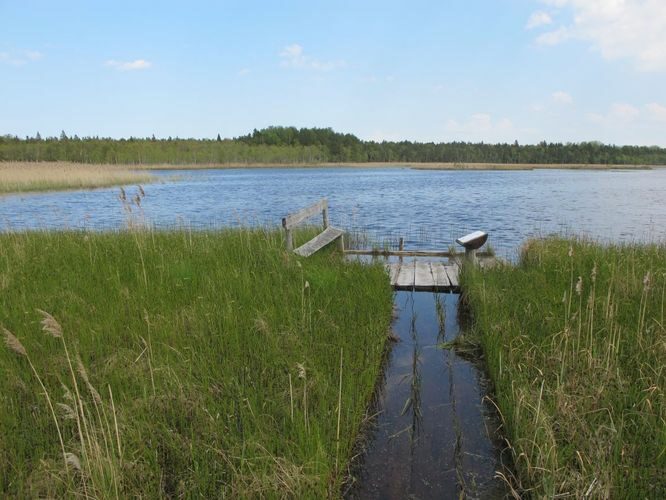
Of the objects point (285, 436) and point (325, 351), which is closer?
point (285, 436)

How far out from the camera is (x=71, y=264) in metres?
7.19

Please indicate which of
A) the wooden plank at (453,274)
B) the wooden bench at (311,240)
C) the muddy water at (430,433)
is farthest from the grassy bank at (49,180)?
the muddy water at (430,433)

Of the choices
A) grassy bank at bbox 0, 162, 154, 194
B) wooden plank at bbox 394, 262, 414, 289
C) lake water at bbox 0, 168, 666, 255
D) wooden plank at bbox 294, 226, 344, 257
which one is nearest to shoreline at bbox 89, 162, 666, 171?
grassy bank at bbox 0, 162, 154, 194

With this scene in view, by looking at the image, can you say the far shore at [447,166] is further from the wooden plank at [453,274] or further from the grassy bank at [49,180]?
the wooden plank at [453,274]

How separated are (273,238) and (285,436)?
6.41 meters

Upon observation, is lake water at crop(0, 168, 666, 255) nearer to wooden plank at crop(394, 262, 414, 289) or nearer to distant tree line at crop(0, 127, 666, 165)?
wooden plank at crop(394, 262, 414, 289)

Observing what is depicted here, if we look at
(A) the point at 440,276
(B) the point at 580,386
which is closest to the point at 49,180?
(A) the point at 440,276

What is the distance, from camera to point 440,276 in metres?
8.52

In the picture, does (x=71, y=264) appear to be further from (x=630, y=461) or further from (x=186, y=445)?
(x=630, y=461)

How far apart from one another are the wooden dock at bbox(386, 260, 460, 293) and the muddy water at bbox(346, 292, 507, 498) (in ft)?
7.54

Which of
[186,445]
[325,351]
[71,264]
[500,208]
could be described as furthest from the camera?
[500,208]

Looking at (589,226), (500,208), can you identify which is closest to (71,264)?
(589,226)

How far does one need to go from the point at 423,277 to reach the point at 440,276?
344mm

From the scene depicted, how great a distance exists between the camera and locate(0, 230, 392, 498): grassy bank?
2688mm
